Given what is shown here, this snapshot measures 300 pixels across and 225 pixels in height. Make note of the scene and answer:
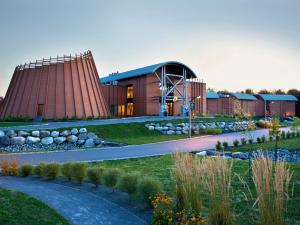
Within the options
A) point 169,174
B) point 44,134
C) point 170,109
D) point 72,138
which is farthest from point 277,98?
point 169,174

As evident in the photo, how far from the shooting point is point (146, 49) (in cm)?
2822

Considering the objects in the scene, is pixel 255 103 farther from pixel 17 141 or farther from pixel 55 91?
pixel 17 141

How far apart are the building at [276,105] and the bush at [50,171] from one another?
50.2 metres

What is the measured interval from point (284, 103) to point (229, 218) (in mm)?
56629

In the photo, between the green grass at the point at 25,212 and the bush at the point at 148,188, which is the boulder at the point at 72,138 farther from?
the bush at the point at 148,188

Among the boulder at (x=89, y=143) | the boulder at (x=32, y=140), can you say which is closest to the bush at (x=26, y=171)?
the boulder at (x=89, y=143)

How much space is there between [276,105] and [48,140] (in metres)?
46.5

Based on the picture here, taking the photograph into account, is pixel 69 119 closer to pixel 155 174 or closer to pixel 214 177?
pixel 155 174

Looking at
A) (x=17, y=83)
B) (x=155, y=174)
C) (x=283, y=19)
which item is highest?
(x=283, y=19)

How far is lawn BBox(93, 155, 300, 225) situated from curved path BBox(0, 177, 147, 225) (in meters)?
1.39

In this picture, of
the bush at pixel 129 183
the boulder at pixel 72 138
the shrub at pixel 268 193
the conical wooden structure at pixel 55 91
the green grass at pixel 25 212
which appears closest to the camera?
the shrub at pixel 268 193

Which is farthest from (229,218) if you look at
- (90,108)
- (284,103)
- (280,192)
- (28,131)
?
(284,103)

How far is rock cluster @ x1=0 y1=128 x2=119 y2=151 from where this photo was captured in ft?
57.8

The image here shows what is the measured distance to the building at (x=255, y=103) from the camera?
48.2m
